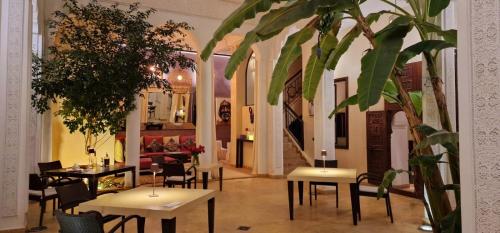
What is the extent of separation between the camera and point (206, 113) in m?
9.67

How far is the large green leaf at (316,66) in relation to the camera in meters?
2.84

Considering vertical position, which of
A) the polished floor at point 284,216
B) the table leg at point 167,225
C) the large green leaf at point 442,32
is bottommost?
the polished floor at point 284,216

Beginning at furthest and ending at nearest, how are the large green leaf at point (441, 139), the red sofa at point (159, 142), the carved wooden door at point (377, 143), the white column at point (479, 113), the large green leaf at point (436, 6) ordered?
the red sofa at point (159, 142), the carved wooden door at point (377, 143), the large green leaf at point (436, 6), the large green leaf at point (441, 139), the white column at point (479, 113)

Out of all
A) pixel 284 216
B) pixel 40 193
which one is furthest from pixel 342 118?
pixel 40 193

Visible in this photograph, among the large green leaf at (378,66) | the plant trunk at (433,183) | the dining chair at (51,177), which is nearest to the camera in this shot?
the large green leaf at (378,66)

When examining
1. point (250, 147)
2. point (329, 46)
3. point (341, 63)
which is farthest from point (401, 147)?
point (329, 46)

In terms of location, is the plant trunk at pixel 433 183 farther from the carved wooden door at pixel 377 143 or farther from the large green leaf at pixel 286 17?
the carved wooden door at pixel 377 143

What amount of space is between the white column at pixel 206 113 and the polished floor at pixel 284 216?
192 cm

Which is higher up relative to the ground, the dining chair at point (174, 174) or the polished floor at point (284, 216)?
the dining chair at point (174, 174)

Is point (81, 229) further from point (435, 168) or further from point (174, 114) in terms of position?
point (174, 114)

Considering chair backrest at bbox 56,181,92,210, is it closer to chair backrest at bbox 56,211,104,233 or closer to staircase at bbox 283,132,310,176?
chair backrest at bbox 56,211,104,233

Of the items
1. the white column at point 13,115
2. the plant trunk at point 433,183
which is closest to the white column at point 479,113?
the plant trunk at point 433,183

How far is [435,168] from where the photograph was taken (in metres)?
2.28

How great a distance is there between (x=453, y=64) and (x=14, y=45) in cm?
595
